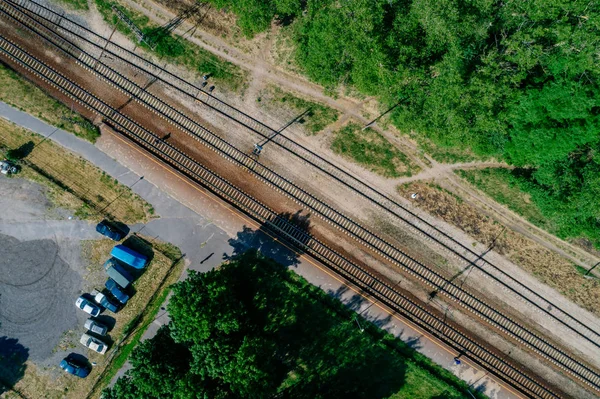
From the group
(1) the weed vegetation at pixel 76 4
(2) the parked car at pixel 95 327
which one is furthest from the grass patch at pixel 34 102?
(2) the parked car at pixel 95 327

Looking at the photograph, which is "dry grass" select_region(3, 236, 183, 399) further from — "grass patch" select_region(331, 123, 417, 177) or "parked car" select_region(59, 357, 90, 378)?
"grass patch" select_region(331, 123, 417, 177)

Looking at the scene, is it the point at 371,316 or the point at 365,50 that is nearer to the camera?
the point at 365,50

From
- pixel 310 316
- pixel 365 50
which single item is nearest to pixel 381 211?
pixel 310 316

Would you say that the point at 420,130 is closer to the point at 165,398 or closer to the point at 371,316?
the point at 371,316

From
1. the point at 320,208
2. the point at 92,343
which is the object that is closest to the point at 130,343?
the point at 92,343

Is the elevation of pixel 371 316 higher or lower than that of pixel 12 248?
higher

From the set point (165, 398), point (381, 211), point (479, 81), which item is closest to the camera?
point (479, 81)

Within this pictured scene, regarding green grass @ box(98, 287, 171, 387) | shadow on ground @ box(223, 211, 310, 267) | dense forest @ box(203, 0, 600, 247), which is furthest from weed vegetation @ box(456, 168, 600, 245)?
green grass @ box(98, 287, 171, 387)
